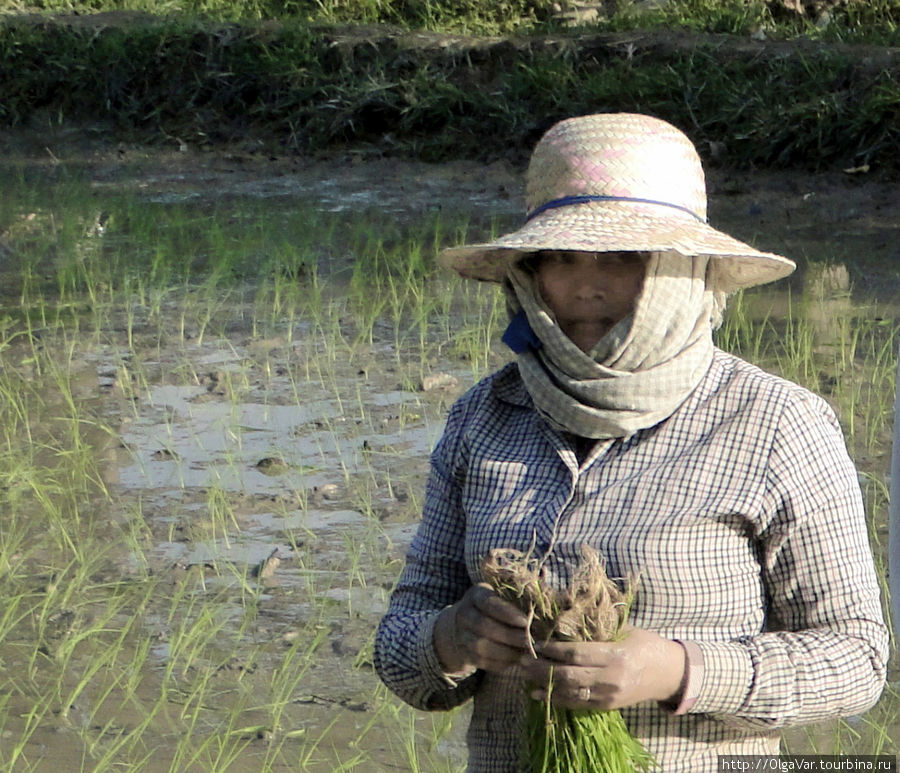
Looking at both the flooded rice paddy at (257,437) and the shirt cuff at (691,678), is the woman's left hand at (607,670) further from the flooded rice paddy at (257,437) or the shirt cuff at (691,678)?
the flooded rice paddy at (257,437)

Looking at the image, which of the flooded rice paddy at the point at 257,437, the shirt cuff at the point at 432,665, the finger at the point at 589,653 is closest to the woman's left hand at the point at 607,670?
the finger at the point at 589,653

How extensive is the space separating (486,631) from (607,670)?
5.7 inches

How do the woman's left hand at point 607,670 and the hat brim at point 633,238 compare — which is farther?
the hat brim at point 633,238

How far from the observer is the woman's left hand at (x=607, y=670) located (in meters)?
1.50

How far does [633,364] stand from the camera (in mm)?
1676

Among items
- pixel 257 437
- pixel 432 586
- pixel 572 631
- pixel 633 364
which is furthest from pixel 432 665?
pixel 257 437

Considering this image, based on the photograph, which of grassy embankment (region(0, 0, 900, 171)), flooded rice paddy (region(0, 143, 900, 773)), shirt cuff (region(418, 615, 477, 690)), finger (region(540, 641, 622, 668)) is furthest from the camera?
grassy embankment (region(0, 0, 900, 171))

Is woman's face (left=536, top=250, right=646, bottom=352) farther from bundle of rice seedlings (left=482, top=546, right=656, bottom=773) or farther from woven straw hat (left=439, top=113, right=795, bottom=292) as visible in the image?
bundle of rice seedlings (left=482, top=546, right=656, bottom=773)

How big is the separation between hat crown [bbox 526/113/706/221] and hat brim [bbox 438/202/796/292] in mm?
23

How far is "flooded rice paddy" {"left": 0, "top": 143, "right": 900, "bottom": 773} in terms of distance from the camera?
3029 mm

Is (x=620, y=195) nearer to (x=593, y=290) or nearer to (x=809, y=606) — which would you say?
(x=593, y=290)

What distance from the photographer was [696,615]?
1.63 m

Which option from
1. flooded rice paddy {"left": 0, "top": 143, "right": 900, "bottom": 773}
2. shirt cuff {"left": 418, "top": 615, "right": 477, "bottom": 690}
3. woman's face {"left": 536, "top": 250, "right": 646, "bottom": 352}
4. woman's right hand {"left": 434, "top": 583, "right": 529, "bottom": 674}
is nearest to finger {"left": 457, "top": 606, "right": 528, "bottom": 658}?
woman's right hand {"left": 434, "top": 583, "right": 529, "bottom": 674}

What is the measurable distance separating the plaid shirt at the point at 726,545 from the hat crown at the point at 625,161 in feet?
0.74
